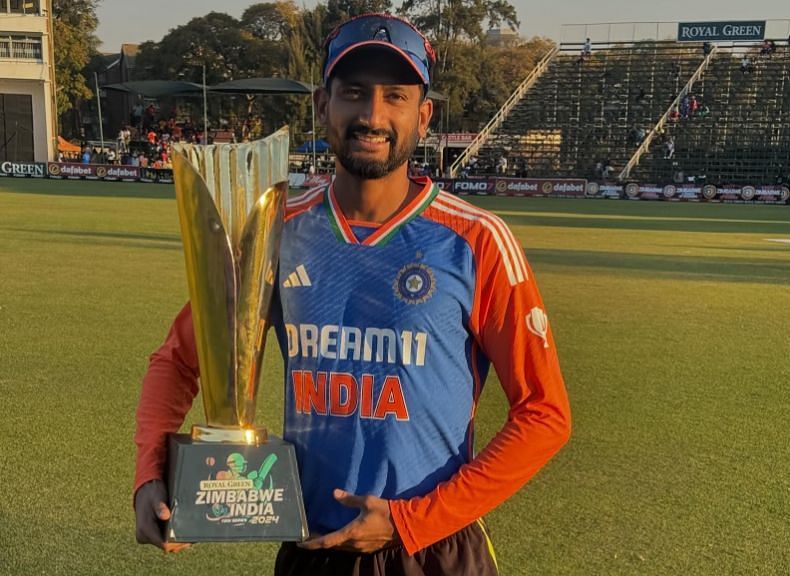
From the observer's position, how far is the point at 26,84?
47.0 metres

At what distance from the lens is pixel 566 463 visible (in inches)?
174

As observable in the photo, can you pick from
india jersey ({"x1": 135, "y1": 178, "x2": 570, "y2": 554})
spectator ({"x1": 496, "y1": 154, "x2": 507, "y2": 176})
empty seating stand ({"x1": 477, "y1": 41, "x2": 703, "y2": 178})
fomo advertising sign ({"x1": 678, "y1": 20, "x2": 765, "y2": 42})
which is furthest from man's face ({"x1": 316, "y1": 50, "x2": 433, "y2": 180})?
fomo advertising sign ({"x1": 678, "y1": 20, "x2": 765, "y2": 42})

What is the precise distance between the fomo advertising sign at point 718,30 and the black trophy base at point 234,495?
44.3 meters

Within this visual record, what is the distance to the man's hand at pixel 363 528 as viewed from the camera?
1.61m

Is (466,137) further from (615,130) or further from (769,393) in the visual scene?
(769,393)

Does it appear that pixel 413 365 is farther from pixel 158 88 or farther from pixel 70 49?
pixel 70 49

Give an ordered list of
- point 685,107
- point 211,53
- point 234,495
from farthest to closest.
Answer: point 211,53 < point 685,107 < point 234,495

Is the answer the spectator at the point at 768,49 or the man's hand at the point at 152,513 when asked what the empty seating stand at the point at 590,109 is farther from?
the man's hand at the point at 152,513

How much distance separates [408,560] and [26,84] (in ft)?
167

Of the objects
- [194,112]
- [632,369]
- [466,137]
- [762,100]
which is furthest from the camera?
[194,112]

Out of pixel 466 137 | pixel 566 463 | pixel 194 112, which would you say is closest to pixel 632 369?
pixel 566 463

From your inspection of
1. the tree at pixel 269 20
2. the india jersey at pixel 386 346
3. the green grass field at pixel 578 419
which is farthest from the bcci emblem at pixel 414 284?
the tree at pixel 269 20

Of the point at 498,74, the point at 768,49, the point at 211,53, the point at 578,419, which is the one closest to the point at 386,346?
the point at 578,419

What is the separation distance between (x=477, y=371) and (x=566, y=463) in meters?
2.75
